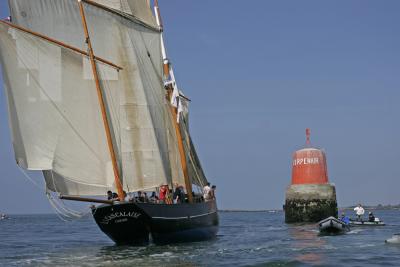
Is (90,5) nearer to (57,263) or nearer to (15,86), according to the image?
(15,86)

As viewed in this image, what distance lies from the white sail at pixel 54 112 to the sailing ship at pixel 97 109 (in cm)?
5

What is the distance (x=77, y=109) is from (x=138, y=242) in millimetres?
7955

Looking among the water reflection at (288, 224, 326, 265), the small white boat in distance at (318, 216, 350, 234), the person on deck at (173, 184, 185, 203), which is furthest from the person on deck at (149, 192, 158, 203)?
the small white boat in distance at (318, 216, 350, 234)

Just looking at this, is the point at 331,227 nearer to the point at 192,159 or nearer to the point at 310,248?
the point at 310,248

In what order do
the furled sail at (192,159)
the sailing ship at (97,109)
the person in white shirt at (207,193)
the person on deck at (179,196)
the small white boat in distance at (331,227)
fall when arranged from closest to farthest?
the sailing ship at (97,109) → the person on deck at (179,196) → the small white boat in distance at (331,227) → the person in white shirt at (207,193) → the furled sail at (192,159)

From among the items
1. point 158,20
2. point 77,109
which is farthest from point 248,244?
point 158,20

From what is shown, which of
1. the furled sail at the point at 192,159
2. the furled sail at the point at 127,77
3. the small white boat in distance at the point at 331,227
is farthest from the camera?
the furled sail at the point at 192,159

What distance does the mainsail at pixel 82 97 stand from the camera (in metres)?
33.1

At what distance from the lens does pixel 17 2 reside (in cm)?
3431

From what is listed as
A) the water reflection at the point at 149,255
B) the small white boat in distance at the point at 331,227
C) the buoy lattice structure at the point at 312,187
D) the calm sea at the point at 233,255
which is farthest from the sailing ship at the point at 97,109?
the buoy lattice structure at the point at 312,187

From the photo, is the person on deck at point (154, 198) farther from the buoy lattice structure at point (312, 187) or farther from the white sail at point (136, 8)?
the buoy lattice structure at point (312, 187)

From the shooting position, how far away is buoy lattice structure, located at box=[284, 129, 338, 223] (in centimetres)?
5612

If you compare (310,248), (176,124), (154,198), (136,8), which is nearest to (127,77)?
(176,124)

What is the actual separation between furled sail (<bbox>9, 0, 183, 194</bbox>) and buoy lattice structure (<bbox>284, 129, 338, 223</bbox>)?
2205 centimetres
